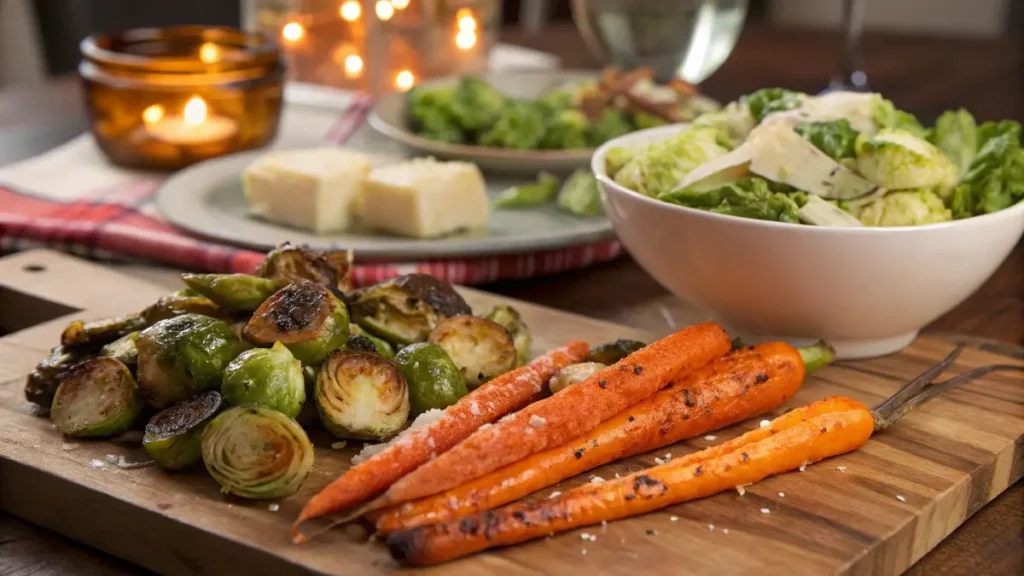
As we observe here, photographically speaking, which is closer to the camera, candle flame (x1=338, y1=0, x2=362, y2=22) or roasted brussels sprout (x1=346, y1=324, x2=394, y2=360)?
roasted brussels sprout (x1=346, y1=324, x2=394, y2=360)

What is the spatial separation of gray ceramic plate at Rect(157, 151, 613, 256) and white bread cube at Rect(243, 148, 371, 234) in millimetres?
35

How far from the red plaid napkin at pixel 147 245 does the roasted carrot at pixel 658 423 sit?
87 cm

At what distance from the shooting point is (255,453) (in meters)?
1.75

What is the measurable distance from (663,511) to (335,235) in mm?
1526

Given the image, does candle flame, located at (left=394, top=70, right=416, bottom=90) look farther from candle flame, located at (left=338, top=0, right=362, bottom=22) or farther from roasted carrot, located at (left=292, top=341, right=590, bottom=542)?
roasted carrot, located at (left=292, top=341, right=590, bottom=542)

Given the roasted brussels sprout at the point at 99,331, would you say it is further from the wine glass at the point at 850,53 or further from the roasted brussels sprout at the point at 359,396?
the wine glass at the point at 850,53

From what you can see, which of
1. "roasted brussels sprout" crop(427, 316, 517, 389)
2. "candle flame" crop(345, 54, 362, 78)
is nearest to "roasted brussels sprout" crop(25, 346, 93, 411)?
"roasted brussels sprout" crop(427, 316, 517, 389)

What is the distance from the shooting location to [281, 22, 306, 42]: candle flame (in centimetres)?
458

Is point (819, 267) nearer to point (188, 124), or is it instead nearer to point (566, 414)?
point (566, 414)

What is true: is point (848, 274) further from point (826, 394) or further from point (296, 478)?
point (296, 478)

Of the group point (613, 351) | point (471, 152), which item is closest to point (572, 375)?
point (613, 351)

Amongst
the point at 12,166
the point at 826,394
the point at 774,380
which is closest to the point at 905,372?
the point at 826,394

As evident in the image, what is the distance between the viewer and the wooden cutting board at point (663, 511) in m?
1.64

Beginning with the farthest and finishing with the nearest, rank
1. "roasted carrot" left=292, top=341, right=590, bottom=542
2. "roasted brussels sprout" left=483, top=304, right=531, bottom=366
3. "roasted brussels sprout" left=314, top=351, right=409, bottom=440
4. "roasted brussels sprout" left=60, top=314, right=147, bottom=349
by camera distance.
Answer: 1. "roasted brussels sprout" left=483, top=304, right=531, bottom=366
2. "roasted brussels sprout" left=60, top=314, right=147, bottom=349
3. "roasted brussels sprout" left=314, top=351, right=409, bottom=440
4. "roasted carrot" left=292, top=341, right=590, bottom=542
